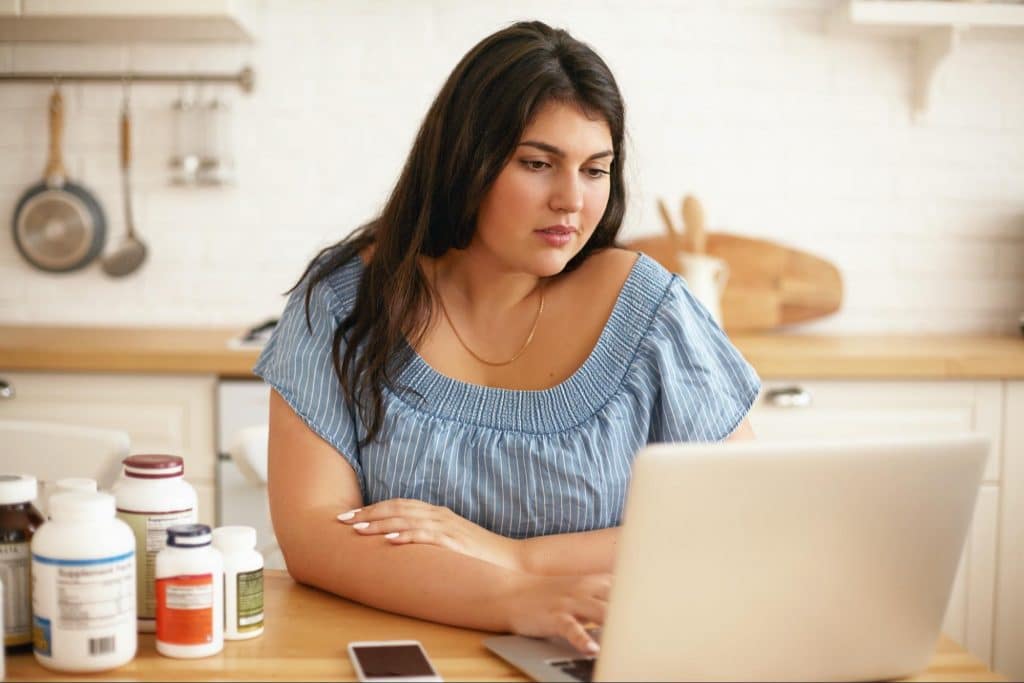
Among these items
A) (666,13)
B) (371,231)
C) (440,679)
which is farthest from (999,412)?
(440,679)

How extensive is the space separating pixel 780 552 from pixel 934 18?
234 cm

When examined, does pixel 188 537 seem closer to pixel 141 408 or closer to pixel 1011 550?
pixel 141 408

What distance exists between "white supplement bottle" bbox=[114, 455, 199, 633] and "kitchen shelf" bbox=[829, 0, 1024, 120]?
2304 mm

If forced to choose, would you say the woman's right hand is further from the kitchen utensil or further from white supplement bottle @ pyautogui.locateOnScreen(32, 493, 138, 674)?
the kitchen utensil

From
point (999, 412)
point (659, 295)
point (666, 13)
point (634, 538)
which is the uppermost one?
point (666, 13)

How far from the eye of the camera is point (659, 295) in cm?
153

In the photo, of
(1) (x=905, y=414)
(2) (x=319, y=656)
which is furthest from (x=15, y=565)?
(1) (x=905, y=414)

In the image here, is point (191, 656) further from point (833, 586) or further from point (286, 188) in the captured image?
point (286, 188)

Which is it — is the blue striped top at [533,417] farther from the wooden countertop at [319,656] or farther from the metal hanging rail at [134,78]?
the metal hanging rail at [134,78]

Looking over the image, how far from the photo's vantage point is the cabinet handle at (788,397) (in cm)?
253

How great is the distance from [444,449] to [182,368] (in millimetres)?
1239

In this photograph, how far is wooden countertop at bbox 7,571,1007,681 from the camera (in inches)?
38.7

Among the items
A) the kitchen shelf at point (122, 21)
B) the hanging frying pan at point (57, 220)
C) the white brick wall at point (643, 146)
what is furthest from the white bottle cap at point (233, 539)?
the hanging frying pan at point (57, 220)

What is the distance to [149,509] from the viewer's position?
1.05 metres
